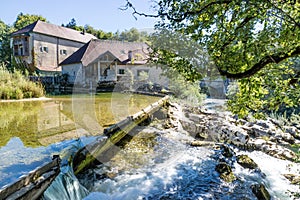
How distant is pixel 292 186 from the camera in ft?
12.7

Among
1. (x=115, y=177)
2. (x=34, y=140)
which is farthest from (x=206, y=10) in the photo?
(x=34, y=140)

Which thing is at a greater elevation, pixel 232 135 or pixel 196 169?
pixel 232 135

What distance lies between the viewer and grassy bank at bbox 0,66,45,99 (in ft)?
34.6

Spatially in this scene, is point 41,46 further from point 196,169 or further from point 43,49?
point 196,169

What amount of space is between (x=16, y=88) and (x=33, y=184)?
34.0 feet

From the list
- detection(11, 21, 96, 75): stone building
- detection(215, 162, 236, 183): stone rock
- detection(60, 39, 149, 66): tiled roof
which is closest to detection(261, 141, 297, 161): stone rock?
detection(215, 162, 236, 183): stone rock

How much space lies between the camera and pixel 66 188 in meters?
2.94

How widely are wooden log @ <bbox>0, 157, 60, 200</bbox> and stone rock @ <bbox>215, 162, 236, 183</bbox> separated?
9.46 feet

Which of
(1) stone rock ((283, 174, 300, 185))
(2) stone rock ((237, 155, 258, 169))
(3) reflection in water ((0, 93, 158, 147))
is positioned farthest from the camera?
(3) reflection in water ((0, 93, 158, 147))

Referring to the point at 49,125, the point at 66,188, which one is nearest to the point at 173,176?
the point at 66,188

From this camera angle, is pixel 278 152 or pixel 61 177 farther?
pixel 278 152

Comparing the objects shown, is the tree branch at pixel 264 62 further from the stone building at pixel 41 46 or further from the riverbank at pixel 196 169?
the stone building at pixel 41 46

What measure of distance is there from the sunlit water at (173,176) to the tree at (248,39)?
4.62 ft

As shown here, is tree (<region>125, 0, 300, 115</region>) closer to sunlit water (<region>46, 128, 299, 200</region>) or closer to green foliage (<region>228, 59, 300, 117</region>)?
green foliage (<region>228, 59, 300, 117</region>)
